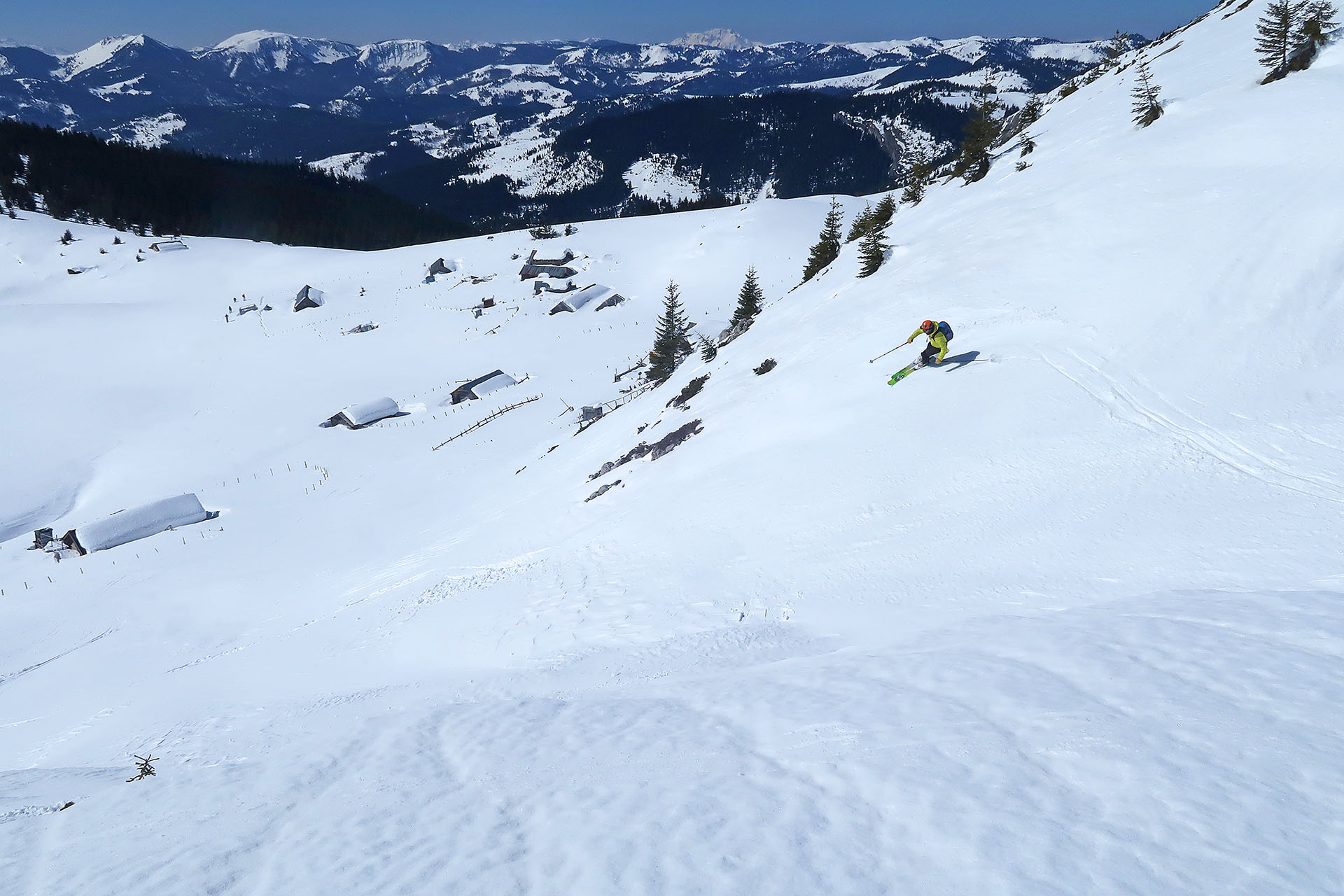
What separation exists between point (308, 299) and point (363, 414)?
2697cm

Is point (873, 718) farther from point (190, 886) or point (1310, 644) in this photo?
point (190, 886)

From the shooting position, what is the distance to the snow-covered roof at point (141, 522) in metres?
21.3

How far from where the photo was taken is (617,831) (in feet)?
14.0

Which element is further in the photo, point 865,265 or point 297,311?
point 297,311

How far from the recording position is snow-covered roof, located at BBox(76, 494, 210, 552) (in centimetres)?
2130

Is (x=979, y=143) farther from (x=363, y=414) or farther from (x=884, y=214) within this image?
(x=363, y=414)

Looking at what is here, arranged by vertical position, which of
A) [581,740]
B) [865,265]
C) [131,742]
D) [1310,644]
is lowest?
[131,742]

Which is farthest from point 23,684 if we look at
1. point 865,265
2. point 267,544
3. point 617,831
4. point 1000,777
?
point 865,265

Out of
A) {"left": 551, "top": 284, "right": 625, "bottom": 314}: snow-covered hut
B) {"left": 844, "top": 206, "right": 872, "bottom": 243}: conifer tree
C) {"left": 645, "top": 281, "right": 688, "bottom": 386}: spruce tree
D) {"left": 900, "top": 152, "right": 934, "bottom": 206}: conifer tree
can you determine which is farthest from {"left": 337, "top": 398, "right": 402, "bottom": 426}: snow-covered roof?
{"left": 900, "top": 152, "right": 934, "bottom": 206}: conifer tree

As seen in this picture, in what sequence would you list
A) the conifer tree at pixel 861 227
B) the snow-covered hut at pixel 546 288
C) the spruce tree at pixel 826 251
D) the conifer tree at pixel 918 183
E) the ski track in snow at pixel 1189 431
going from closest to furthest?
the ski track in snow at pixel 1189 431 < the conifer tree at pixel 861 227 < the spruce tree at pixel 826 251 < the conifer tree at pixel 918 183 < the snow-covered hut at pixel 546 288

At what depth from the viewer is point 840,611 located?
854cm

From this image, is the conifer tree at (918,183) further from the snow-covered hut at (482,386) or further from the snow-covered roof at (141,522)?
the snow-covered roof at (141,522)

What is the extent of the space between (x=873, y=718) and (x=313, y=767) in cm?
552

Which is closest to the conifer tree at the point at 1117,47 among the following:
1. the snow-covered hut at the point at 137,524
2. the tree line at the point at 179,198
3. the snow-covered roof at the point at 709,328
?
the snow-covered roof at the point at 709,328
